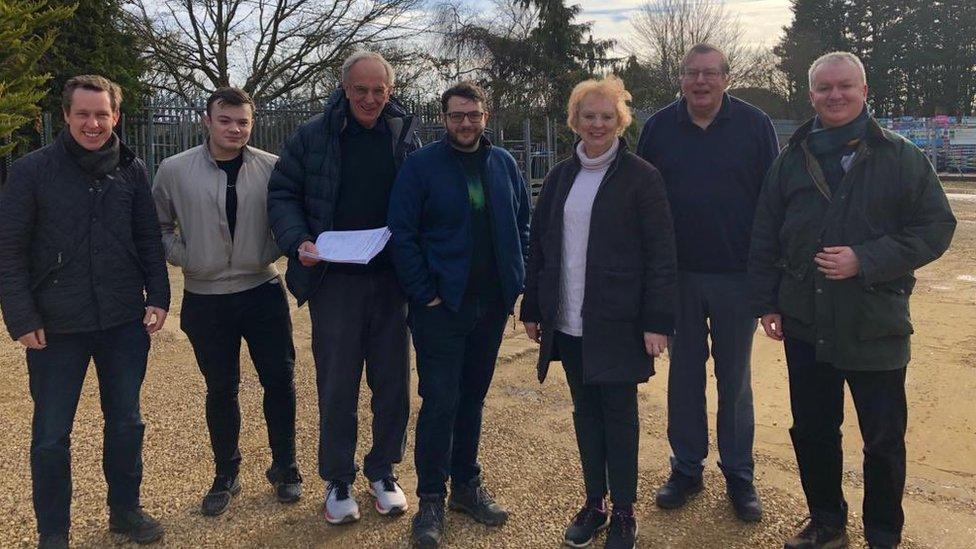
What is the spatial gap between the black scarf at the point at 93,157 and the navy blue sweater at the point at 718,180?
2453 mm

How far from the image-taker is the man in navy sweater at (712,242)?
331 cm

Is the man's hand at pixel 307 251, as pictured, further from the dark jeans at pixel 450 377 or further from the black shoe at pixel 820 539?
the black shoe at pixel 820 539

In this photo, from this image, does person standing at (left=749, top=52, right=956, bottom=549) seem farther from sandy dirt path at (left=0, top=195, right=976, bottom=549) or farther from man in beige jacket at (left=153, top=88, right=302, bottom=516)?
man in beige jacket at (left=153, top=88, right=302, bottom=516)

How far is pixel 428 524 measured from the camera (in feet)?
10.3

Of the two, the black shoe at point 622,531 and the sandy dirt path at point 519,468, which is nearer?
the black shoe at point 622,531

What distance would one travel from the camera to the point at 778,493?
11.6 feet

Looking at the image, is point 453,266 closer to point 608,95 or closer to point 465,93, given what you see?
point 465,93

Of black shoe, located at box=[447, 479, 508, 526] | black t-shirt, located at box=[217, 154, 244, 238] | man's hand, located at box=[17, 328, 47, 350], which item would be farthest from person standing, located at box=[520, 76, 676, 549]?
man's hand, located at box=[17, 328, 47, 350]

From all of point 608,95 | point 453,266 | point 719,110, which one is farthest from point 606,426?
point 719,110

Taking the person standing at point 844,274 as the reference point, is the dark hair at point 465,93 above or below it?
above

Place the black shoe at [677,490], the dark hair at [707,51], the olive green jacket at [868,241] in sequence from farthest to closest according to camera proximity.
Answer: the black shoe at [677,490] → the dark hair at [707,51] → the olive green jacket at [868,241]

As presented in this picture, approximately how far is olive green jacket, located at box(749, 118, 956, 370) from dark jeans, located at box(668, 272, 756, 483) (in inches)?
19.0

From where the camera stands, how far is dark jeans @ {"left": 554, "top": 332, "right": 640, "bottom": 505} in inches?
116

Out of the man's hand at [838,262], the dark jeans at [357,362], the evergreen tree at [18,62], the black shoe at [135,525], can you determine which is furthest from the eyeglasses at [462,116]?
the evergreen tree at [18,62]
